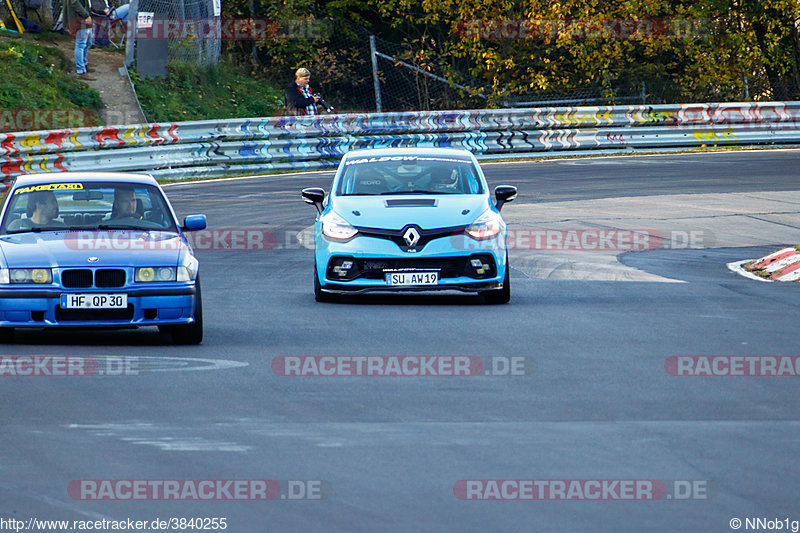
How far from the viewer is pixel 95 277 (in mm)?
10391

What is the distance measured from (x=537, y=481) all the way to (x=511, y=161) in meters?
25.8

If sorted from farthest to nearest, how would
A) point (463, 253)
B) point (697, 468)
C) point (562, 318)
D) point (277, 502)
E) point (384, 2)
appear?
1. point (384, 2)
2. point (463, 253)
3. point (562, 318)
4. point (697, 468)
5. point (277, 502)

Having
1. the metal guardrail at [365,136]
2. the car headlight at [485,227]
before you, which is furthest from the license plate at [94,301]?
the metal guardrail at [365,136]

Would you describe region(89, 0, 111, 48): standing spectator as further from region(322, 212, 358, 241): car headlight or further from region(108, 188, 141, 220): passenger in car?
region(108, 188, 141, 220): passenger in car

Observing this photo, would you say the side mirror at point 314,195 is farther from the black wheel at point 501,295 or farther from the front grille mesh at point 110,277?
the front grille mesh at point 110,277

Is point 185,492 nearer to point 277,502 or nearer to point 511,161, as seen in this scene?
point 277,502

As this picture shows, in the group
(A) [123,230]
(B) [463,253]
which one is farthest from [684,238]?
(A) [123,230]

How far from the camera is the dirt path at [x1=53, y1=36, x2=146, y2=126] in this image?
30500 millimetres

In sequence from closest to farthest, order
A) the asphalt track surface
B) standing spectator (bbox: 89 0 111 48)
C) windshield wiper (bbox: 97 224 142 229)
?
the asphalt track surface
windshield wiper (bbox: 97 224 142 229)
standing spectator (bbox: 89 0 111 48)

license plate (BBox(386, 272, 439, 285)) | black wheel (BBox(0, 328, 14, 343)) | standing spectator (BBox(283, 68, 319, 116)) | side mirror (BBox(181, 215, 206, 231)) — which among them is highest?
side mirror (BBox(181, 215, 206, 231))

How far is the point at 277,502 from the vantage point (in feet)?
19.9

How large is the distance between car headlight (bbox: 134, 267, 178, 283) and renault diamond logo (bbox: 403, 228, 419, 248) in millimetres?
3047

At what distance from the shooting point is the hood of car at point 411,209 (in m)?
13.2

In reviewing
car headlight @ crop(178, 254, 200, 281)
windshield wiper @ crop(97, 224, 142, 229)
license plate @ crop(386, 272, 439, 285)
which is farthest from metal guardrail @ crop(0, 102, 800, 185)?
car headlight @ crop(178, 254, 200, 281)
